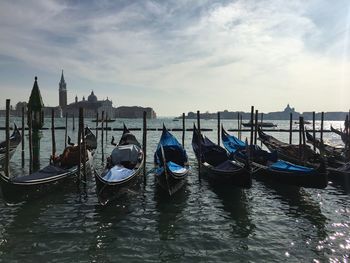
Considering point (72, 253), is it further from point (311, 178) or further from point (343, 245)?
point (311, 178)

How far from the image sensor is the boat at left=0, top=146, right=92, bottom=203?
976cm

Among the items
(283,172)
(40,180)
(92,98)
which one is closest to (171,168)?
(283,172)

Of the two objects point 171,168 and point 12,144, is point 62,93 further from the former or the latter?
point 171,168

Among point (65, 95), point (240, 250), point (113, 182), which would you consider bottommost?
point (240, 250)

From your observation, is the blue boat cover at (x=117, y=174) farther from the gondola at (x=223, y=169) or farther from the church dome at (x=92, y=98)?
the church dome at (x=92, y=98)

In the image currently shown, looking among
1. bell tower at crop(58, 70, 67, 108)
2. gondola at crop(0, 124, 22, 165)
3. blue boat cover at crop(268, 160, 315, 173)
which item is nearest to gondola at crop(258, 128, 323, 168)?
blue boat cover at crop(268, 160, 315, 173)

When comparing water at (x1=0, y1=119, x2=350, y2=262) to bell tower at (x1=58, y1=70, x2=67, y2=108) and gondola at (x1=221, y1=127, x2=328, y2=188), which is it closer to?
gondola at (x1=221, y1=127, x2=328, y2=188)

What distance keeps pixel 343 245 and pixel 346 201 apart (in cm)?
429

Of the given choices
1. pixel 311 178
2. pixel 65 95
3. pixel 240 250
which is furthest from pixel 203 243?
pixel 65 95

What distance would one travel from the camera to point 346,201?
11.9 metres

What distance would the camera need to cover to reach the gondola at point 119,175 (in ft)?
34.1

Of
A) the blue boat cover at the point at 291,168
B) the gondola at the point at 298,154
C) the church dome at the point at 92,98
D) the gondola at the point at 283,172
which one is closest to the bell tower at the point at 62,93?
the church dome at the point at 92,98

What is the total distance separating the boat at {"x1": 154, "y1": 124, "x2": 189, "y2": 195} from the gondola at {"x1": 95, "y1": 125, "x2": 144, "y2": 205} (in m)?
0.88

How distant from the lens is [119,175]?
11.5 metres
